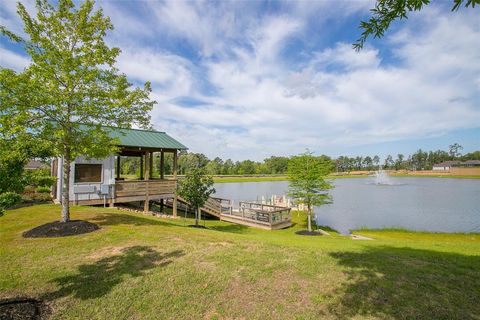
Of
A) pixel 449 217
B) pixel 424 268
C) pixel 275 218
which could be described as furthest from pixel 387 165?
pixel 424 268

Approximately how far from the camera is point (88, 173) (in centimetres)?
1565

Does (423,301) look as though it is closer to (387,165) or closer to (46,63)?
(46,63)

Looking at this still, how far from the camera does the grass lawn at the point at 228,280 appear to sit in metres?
4.33

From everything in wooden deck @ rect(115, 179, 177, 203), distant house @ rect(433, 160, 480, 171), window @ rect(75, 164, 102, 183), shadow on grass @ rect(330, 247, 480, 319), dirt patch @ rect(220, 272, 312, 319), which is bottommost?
dirt patch @ rect(220, 272, 312, 319)

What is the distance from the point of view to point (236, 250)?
23.9 ft

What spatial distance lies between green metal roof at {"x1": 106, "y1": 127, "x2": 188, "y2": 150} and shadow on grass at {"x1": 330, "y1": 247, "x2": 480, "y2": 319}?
13896mm

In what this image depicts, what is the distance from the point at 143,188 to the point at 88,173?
128 inches

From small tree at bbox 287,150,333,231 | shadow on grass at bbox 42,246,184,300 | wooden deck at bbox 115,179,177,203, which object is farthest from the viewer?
small tree at bbox 287,150,333,231

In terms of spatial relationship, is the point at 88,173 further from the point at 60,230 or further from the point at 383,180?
the point at 383,180

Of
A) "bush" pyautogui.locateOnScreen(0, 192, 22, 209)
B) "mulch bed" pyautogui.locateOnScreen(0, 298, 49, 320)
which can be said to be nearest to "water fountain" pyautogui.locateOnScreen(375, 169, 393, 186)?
"mulch bed" pyautogui.locateOnScreen(0, 298, 49, 320)

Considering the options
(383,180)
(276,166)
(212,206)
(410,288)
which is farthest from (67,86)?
(276,166)

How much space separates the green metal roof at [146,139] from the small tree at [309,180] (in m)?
8.12

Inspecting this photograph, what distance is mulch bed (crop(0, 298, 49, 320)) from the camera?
4129mm

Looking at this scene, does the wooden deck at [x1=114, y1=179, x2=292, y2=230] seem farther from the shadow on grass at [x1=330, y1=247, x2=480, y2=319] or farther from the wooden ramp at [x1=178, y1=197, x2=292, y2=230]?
the shadow on grass at [x1=330, y1=247, x2=480, y2=319]
